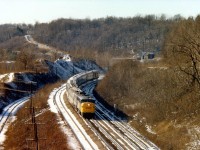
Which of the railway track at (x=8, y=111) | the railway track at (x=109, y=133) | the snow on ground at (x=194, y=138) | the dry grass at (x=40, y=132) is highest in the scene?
the snow on ground at (x=194, y=138)

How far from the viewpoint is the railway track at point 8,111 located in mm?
55450

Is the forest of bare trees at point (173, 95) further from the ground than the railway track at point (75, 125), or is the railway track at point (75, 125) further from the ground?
the forest of bare trees at point (173, 95)

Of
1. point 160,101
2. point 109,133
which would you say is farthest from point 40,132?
point 160,101

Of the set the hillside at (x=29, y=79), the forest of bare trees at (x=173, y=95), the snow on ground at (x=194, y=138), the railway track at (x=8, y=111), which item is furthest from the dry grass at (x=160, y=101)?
the railway track at (x=8, y=111)

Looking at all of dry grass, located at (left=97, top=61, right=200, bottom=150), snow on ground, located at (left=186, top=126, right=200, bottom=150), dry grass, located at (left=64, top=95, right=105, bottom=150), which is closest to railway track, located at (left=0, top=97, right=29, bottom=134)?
dry grass, located at (left=64, top=95, right=105, bottom=150)

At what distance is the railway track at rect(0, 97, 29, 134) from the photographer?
2183 inches

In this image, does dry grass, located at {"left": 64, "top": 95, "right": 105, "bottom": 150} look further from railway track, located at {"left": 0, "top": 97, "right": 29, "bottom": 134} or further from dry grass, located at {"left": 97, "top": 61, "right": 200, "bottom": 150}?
railway track, located at {"left": 0, "top": 97, "right": 29, "bottom": 134}

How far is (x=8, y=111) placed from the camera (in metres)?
64.1

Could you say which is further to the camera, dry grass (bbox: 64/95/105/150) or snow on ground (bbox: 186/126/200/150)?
dry grass (bbox: 64/95/105/150)

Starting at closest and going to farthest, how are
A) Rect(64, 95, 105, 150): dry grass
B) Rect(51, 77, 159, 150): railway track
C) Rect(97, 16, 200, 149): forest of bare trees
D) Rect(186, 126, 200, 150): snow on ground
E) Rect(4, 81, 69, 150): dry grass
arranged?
Rect(186, 126, 200, 150): snow on ground < Rect(51, 77, 159, 150): railway track < Rect(64, 95, 105, 150): dry grass < Rect(4, 81, 69, 150): dry grass < Rect(97, 16, 200, 149): forest of bare trees

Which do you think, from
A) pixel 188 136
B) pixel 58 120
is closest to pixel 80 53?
pixel 58 120

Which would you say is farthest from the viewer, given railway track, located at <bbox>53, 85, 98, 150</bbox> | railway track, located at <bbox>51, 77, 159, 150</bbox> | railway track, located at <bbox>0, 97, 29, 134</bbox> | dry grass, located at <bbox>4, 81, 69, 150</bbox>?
railway track, located at <bbox>0, 97, 29, 134</bbox>

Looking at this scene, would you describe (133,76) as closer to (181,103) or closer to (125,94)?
(125,94)

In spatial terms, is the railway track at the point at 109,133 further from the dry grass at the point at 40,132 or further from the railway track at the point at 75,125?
the dry grass at the point at 40,132
